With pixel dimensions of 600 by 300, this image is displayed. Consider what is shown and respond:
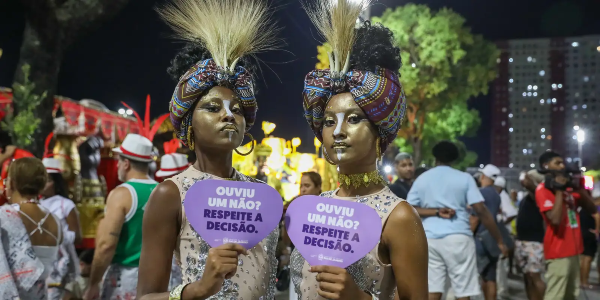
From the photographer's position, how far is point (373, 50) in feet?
7.94

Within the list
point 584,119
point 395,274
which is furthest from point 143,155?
point 584,119

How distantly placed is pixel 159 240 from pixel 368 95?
104cm

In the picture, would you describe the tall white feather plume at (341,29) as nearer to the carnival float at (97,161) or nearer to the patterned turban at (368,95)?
the patterned turban at (368,95)

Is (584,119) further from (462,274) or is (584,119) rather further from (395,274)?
(395,274)

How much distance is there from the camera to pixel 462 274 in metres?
6.00

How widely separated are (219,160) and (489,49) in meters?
28.8

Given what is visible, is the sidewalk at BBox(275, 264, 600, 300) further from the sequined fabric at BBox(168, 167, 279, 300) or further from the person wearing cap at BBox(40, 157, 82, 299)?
the sequined fabric at BBox(168, 167, 279, 300)

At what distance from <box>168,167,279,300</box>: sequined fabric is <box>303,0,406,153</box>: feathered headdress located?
1.98 feet

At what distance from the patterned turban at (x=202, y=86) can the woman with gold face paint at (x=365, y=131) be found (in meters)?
0.30

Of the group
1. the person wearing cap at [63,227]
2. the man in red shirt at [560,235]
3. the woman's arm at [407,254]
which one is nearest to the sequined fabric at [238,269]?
the woman's arm at [407,254]

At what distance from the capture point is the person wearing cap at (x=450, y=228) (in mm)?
5965

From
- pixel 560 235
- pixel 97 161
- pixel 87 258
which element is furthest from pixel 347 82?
pixel 97 161

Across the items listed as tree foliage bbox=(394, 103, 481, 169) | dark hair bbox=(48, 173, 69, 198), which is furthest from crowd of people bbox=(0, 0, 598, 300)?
tree foliage bbox=(394, 103, 481, 169)

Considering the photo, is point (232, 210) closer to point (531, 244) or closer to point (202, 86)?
point (202, 86)
